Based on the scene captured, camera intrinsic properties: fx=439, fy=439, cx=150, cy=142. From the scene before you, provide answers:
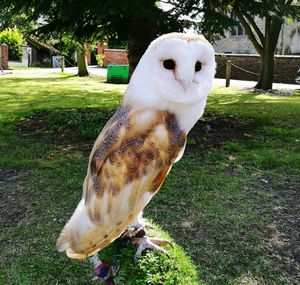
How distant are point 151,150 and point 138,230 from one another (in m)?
0.66

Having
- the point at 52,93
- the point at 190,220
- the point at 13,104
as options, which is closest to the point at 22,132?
the point at 13,104

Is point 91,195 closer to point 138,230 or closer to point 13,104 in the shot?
point 138,230

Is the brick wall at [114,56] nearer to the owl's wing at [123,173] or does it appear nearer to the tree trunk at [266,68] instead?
the tree trunk at [266,68]

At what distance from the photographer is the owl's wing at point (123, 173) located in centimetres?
232

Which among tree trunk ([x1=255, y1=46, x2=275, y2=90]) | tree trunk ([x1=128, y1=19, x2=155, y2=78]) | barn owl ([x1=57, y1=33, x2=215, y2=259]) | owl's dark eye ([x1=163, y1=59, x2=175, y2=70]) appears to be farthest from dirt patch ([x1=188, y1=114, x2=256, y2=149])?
tree trunk ([x1=255, y1=46, x2=275, y2=90])

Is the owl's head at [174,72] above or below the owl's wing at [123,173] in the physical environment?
above

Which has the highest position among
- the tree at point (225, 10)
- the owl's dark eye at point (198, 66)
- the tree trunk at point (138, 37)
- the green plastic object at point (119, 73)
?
the tree at point (225, 10)

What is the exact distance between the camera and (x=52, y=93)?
13.8 m

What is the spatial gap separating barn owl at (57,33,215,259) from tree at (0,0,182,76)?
3.36 metres

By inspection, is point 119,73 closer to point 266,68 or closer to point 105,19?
point 266,68

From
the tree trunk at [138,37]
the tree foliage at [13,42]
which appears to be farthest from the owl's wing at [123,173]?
the tree foliage at [13,42]

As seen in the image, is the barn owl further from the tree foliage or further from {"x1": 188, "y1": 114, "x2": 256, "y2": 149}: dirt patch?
the tree foliage

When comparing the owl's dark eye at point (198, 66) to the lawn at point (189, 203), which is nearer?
the owl's dark eye at point (198, 66)

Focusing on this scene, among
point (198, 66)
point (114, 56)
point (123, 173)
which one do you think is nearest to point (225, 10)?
point (198, 66)
